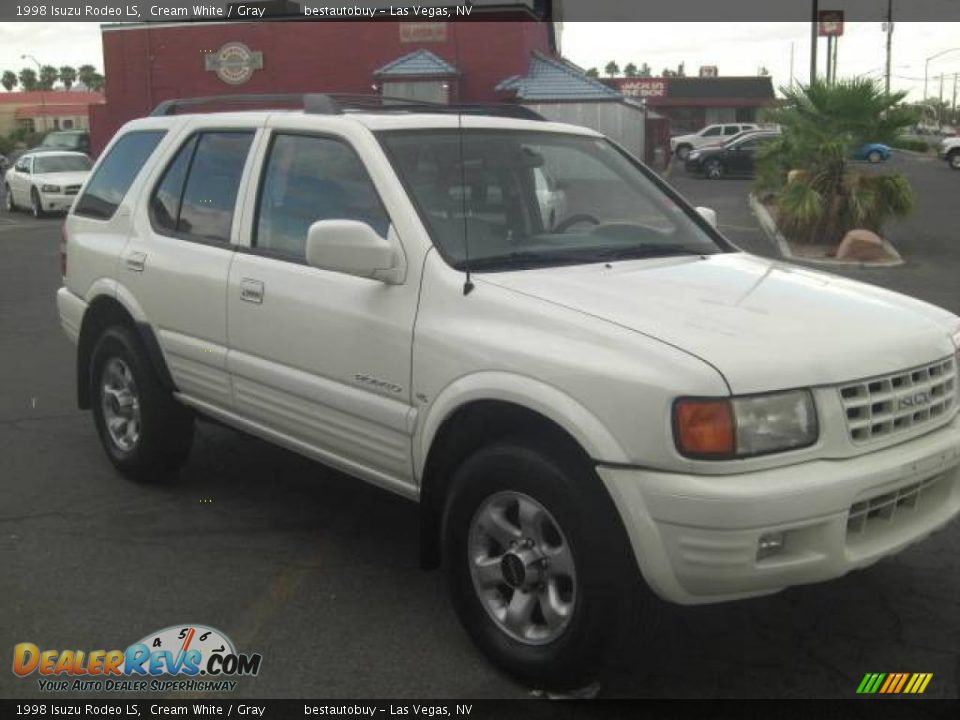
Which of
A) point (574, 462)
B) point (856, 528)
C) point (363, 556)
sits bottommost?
point (363, 556)

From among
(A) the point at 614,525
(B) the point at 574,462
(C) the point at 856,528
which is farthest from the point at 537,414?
(C) the point at 856,528

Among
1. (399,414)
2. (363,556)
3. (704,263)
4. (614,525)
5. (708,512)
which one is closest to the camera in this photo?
(708,512)

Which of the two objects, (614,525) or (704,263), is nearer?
(614,525)

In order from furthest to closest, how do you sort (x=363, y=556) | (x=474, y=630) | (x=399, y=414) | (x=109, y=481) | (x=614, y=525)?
(x=109, y=481)
(x=363, y=556)
(x=399, y=414)
(x=474, y=630)
(x=614, y=525)

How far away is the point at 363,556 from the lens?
478 cm

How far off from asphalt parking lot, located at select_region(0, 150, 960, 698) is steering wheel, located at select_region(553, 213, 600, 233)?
153 centimetres

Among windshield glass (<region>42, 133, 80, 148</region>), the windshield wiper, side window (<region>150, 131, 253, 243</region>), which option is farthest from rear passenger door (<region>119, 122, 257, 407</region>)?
windshield glass (<region>42, 133, 80, 148</region>)

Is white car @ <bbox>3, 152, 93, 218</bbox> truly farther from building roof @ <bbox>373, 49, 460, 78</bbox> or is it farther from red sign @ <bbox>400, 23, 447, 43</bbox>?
red sign @ <bbox>400, 23, 447, 43</bbox>

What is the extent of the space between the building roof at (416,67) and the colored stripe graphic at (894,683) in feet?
102

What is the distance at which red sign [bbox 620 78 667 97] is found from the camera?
6483 centimetres

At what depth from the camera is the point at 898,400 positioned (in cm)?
346

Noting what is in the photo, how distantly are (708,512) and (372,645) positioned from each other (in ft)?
4.70

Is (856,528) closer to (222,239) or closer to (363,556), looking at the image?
(363,556)

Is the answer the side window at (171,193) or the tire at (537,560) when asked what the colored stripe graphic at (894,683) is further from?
the side window at (171,193)
